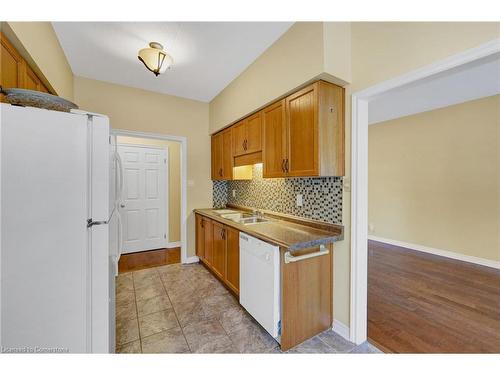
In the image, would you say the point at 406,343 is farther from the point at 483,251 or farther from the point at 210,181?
the point at 210,181

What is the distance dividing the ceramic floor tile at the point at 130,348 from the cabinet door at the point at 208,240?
1297 mm

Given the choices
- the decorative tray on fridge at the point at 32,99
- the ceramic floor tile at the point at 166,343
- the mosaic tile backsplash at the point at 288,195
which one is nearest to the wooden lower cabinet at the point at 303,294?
the mosaic tile backsplash at the point at 288,195

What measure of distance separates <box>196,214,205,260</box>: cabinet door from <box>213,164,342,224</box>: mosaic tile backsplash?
20.7 inches

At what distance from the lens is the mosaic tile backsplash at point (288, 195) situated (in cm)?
192

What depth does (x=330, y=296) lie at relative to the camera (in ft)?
6.08

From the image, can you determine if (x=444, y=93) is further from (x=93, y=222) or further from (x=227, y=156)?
(x=93, y=222)

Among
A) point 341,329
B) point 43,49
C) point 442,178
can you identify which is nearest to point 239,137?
point 43,49

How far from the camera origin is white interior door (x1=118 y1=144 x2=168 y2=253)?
3.84 meters

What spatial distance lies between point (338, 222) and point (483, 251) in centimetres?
316

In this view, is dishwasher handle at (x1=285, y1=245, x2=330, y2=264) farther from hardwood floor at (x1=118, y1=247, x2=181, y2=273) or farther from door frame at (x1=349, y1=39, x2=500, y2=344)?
hardwood floor at (x1=118, y1=247, x2=181, y2=273)

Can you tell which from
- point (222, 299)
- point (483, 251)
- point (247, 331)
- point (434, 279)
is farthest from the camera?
point (483, 251)

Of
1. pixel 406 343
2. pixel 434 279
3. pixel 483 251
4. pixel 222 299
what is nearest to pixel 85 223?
pixel 222 299

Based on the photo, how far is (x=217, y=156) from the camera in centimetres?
343
